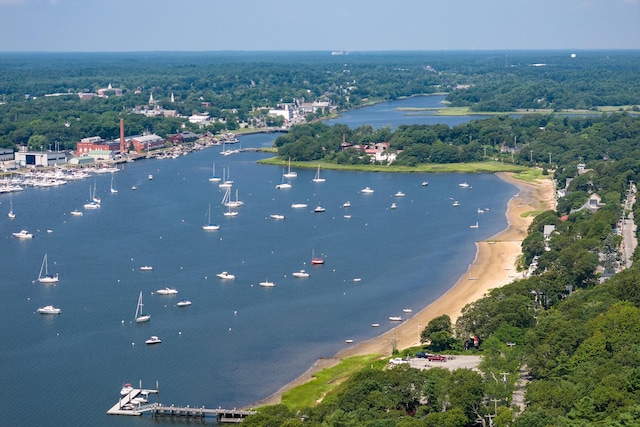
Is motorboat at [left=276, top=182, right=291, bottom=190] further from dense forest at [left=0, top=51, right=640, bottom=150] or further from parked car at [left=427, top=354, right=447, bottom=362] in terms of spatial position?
parked car at [left=427, top=354, right=447, bottom=362]

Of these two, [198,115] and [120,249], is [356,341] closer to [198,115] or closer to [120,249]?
[120,249]

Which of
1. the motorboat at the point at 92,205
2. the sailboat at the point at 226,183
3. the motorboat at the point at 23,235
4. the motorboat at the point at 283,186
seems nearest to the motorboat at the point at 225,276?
the motorboat at the point at 23,235

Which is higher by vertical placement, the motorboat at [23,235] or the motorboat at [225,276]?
the motorboat at [225,276]

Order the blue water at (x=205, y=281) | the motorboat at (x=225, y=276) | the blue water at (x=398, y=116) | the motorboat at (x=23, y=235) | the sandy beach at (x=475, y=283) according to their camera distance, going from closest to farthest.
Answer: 1. the blue water at (x=205, y=281)
2. the sandy beach at (x=475, y=283)
3. the motorboat at (x=225, y=276)
4. the motorboat at (x=23, y=235)
5. the blue water at (x=398, y=116)

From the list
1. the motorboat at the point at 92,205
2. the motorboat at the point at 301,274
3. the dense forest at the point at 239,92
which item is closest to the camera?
the motorboat at the point at 301,274

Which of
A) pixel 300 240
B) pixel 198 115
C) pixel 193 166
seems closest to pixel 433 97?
pixel 198 115

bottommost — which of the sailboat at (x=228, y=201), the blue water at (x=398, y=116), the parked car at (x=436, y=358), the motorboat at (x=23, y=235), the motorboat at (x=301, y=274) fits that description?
the blue water at (x=398, y=116)

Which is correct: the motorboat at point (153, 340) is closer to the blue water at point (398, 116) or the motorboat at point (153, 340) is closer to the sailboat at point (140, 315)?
the sailboat at point (140, 315)

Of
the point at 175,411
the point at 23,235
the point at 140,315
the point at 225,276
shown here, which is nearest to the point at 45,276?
the point at 225,276
